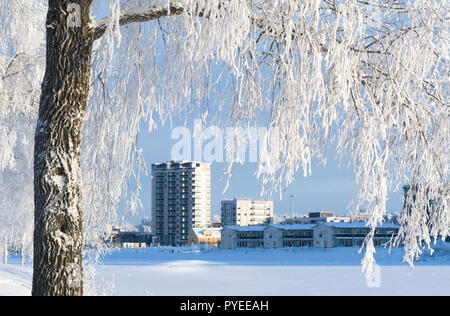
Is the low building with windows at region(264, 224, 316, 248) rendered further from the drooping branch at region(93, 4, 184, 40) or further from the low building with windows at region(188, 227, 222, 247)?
the drooping branch at region(93, 4, 184, 40)

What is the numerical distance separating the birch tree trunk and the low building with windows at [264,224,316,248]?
73.3 meters

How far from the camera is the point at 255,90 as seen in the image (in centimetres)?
365

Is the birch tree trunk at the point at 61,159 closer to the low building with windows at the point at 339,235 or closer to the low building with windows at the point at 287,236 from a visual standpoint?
the low building with windows at the point at 339,235

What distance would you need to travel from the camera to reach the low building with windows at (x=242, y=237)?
81.0 metres

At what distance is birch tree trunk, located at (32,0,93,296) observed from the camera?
10.2 feet

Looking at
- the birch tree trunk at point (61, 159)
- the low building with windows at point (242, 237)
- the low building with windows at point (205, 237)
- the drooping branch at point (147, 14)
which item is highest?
the drooping branch at point (147, 14)

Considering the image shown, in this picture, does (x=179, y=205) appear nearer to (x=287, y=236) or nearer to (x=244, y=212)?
(x=244, y=212)

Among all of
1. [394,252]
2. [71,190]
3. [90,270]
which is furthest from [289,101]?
[394,252]

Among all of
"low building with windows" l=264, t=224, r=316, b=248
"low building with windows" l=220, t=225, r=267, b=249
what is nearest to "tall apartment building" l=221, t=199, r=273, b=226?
"low building with windows" l=220, t=225, r=267, b=249

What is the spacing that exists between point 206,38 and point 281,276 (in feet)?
148

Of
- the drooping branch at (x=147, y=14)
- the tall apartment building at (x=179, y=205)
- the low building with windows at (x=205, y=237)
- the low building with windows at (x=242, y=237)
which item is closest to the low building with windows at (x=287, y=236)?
the low building with windows at (x=242, y=237)

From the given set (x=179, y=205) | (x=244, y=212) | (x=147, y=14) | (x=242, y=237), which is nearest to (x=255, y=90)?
(x=147, y=14)

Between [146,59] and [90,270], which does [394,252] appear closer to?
[90,270]

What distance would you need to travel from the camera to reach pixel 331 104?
3.43m
